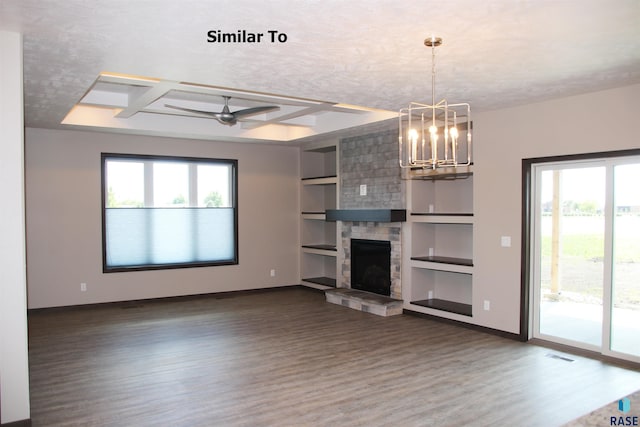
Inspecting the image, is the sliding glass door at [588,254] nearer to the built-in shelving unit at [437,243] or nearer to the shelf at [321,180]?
the built-in shelving unit at [437,243]

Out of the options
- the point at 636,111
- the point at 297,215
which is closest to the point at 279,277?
the point at 297,215

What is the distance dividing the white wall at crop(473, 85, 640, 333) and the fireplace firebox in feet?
5.24

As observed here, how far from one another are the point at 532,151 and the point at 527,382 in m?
2.52

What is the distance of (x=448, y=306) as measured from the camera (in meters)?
6.51

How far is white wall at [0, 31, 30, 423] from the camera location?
3152 mm

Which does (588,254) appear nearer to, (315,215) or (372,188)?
(372,188)

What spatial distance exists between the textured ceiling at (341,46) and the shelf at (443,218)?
1.71 metres

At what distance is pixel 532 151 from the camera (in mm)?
5320

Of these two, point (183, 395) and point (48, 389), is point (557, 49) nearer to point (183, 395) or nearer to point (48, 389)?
point (183, 395)

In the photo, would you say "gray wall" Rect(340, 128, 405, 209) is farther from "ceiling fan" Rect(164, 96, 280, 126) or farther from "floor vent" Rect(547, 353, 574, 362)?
"floor vent" Rect(547, 353, 574, 362)

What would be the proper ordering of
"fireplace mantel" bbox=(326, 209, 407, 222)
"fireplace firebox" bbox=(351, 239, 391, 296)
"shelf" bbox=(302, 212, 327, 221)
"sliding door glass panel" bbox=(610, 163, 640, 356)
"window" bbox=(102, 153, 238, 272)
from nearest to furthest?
"sliding door glass panel" bbox=(610, 163, 640, 356), "fireplace mantel" bbox=(326, 209, 407, 222), "fireplace firebox" bbox=(351, 239, 391, 296), "window" bbox=(102, 153, 238, 272), "shelf" bbox=(302, 212, 327, 221)

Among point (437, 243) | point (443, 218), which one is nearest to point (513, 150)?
point (443, 218)

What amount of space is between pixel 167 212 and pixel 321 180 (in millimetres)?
2728

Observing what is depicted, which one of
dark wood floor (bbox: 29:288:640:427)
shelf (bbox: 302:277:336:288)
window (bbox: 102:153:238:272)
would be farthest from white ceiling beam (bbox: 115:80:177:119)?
shelf (bbox: 302:277:336:288)
